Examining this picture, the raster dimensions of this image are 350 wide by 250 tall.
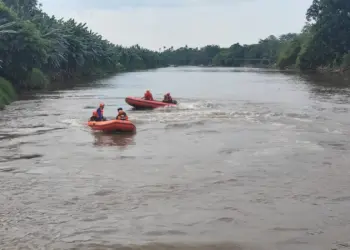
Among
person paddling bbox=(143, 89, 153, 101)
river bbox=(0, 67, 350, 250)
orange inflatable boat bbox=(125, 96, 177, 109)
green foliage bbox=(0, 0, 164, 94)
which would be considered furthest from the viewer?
green foliage bbox=(0, 0, 164, 94)

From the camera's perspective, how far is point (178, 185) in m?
11.5

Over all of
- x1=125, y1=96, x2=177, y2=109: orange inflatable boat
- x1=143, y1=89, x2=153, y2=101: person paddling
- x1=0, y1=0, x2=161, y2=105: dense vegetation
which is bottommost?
x1=125, y1=96, x2=177, y2=109: orange inflatable boat

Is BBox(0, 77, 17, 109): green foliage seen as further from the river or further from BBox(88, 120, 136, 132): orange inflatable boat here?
BBox(88, 120, 136, 132): orange inflatable boat

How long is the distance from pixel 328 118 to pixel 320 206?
13.4m

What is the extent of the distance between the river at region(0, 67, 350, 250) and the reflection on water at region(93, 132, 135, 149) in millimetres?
36

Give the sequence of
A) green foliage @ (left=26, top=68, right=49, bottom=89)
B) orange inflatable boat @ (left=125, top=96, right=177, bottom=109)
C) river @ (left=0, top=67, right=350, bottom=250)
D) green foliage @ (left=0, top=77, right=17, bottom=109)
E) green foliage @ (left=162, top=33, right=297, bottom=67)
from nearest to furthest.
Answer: river @ (left=0, top=67, right=350, bottom=250) < orange inflatable boat @ (left=125, top=96, right=177, bottom=109) < green foliage @ (left=0, top=77, right=17, bottom=109) < green foliage @ (left=26, top=68, right=49, bottom=89) < green foliage @ (left=162, top=33, right=297, bottom=67)

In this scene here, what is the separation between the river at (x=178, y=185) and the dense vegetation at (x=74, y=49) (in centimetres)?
1354

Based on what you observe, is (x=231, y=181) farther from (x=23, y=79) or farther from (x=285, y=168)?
(x=23, y=79)

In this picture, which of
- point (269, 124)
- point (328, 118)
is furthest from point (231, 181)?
point (328, 118)

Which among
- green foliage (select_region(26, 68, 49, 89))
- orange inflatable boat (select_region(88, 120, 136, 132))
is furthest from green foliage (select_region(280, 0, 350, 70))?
orange inflatable boat (select_region(88, 120, 136, 132))

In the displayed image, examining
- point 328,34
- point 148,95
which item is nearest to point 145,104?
point 148,95

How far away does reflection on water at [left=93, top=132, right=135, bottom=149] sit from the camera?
16.7 metres

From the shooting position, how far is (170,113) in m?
24.6

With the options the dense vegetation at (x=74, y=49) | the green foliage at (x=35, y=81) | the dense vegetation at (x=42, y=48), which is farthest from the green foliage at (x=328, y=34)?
the green foliage at (x=35, y=81)
